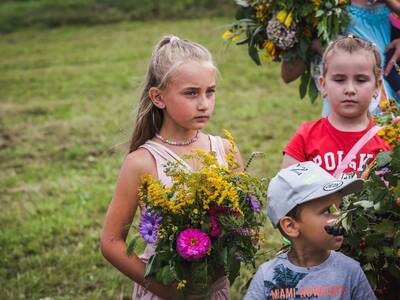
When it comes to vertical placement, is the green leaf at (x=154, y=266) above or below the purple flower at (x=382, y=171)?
below

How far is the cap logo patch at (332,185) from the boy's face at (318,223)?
48mm

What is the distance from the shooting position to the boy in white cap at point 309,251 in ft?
9.58

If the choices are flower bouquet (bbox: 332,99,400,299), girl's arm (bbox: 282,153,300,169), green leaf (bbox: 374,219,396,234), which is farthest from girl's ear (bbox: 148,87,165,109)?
green leaf (bbox: 374,219,396,234)

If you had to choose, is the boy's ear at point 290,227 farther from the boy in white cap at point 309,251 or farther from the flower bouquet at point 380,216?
the flower bouquet at point 380,216

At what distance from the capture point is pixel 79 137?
9.97 meters

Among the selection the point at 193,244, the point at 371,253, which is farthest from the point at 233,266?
the point at 371,253

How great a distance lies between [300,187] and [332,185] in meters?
0.13

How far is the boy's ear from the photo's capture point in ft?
9.89

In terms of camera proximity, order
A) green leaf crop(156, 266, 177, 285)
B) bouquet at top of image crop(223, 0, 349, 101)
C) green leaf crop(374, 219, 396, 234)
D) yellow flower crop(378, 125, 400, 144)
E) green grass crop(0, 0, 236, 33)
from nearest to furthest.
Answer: yellow flower crop(378, 125, 400, 144) < green leaf crop(374, 219, 396, 234) < green leaf crop(156, 266, 177, 285) < bouquet at top of image crop(223, 0, 349, 101) < green grass crop(0, 0, 236, 33)

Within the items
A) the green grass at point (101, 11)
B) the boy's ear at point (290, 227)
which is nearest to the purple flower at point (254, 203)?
the boy's ear at point (290, 227)

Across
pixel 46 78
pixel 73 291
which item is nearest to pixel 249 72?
pixel 46 78

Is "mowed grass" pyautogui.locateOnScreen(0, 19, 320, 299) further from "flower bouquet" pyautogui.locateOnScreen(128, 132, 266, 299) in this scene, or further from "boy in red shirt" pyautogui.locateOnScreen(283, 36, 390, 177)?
"boy in red shirt" pyautogui.locateOnScreen(283, 36, 390, 177)

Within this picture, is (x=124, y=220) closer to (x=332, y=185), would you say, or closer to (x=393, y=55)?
(x=332, y=185)

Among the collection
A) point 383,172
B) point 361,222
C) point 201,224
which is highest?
point 383,172
